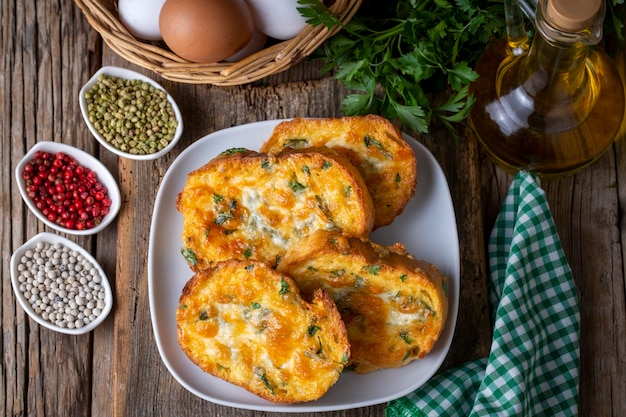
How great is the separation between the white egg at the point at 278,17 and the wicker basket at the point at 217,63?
59mm

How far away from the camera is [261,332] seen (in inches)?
98.7

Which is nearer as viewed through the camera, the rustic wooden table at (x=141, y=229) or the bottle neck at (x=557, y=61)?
the bottle neck at (x=557, y=61)

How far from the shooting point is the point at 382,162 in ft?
8.77

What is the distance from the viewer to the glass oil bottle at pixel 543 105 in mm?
2514

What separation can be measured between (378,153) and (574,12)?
0.90 meters

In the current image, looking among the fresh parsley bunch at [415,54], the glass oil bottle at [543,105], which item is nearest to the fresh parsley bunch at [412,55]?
the fresh parsley bunch at [415,54]

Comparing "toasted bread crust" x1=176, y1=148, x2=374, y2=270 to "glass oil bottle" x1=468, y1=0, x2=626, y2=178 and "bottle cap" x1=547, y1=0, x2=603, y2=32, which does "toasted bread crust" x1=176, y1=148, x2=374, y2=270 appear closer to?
"glass oil bottle" x1=468, y1=0, x2=626, y2=178

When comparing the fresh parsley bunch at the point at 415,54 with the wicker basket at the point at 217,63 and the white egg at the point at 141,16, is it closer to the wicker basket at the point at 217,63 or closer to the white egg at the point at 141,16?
the wicker basket at the point at 217,63

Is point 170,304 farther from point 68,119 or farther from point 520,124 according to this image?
point 520,124

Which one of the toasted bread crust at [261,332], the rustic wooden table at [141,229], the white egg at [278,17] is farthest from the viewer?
the rustic wooden table at [141,229]

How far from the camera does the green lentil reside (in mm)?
2996

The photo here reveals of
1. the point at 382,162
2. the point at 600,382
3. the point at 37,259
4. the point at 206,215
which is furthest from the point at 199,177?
the point at 600,382

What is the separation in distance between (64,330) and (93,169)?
2.09 ft

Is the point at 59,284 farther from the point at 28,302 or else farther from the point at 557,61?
the point at 557,61
